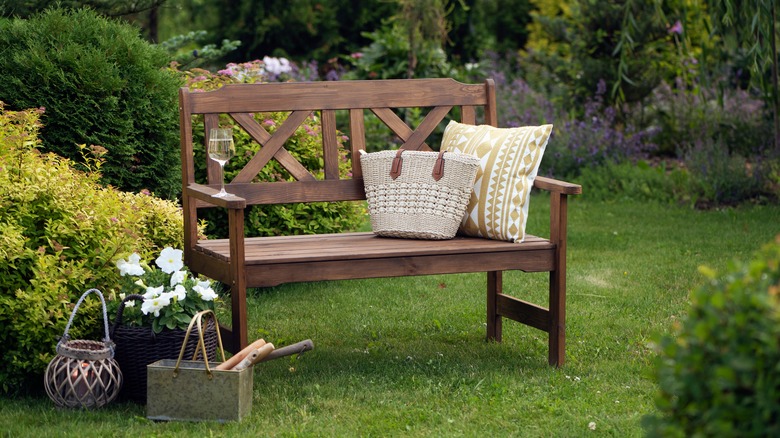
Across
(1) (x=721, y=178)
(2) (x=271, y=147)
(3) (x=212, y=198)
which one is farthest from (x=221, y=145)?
(1) (x=721, y=178)

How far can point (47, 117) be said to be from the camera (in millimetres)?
4660

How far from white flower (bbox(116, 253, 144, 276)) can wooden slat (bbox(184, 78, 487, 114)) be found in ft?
2.35

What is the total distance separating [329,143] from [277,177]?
118cm

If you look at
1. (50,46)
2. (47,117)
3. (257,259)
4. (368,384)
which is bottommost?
(368,384)

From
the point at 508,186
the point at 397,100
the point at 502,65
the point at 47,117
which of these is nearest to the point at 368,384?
the point at 508,186

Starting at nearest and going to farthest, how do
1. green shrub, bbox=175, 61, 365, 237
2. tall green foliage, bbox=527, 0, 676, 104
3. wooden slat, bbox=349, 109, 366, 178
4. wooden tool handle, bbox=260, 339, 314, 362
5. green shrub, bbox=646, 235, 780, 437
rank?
green shrub, bbox=646, 235, 780, 437 < wooden tool handle, bbox=260, 339, 314, 362 < wooden slat, bbox=349, 109, 366, 178 < green shrub, bbox=175, 61, 365, 237 < tall green foliage, bbox=527, 0, 676, 104

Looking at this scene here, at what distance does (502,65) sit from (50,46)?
302 inches

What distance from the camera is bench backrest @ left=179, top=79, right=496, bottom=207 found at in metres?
4.07

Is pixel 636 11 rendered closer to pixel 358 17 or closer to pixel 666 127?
pixel 666 127

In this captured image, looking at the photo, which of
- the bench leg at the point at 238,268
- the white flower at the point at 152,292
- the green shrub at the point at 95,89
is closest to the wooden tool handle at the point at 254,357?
the bench leg at the point at 238,268

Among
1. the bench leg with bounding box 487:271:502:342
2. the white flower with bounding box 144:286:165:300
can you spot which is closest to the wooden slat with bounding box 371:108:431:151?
the bench leg with bounding box 487:271:502:342

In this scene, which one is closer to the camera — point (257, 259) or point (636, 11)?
point (257, 259)

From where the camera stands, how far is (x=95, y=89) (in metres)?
4.70

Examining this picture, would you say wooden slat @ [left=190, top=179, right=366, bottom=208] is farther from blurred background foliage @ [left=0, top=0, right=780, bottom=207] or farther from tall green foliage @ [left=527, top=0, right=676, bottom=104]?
tall green foliage @ [left=527, top=0, right=676, bottom=104]
